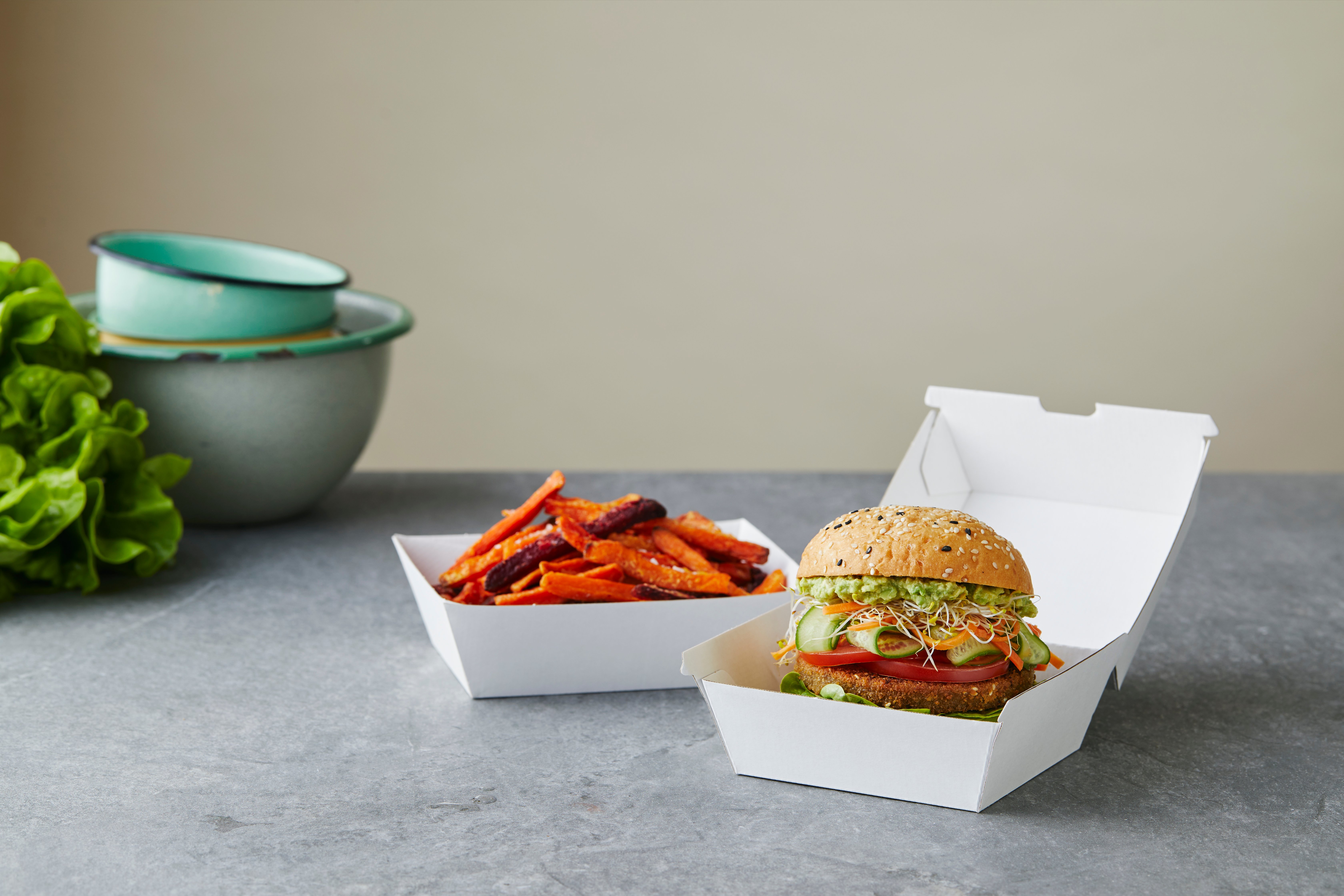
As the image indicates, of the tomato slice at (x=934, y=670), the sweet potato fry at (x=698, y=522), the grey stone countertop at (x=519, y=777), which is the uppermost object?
the tomato slice at (x=934, y=670)

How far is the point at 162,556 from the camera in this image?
6.74 ft

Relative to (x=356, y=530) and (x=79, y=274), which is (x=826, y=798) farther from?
(x=79, y=274)

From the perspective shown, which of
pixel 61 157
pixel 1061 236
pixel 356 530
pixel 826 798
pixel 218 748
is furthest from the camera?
pixel 1061 236

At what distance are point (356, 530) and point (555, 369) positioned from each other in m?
2.74

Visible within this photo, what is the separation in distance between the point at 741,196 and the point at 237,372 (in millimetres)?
3135

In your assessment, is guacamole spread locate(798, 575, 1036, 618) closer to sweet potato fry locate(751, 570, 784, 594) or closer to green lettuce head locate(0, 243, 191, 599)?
sweet potato fry locate(751, 570, 784, 594)

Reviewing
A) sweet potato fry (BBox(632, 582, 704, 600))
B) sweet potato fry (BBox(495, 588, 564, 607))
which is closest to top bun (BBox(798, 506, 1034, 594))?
sweet potato fry (BBox(632, 582, 704, 600))

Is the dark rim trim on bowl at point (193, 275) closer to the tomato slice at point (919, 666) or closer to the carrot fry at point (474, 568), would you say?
the carrot fry at point (474, 568)

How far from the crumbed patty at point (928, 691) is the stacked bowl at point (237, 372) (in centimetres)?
135

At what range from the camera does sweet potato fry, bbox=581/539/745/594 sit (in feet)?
5.19

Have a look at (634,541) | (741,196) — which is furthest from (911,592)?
(741,196)

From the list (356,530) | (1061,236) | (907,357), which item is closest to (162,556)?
(356,530)

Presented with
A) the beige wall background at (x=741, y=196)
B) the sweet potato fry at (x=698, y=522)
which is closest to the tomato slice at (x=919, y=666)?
the sweet potato fry at (x=698, y=522)

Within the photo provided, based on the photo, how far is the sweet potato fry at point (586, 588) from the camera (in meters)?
1.52
